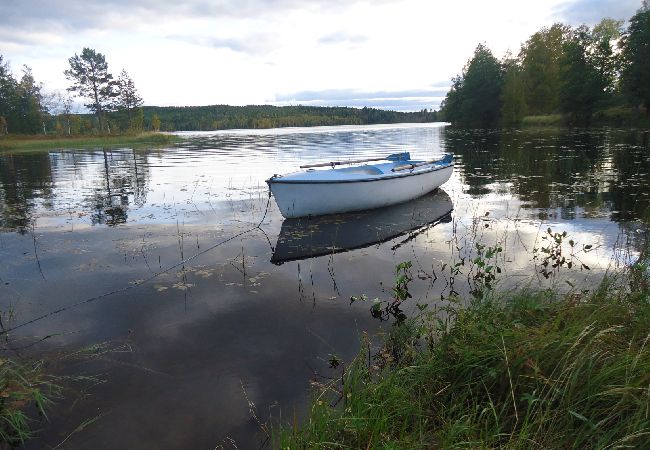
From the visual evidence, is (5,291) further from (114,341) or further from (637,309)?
(637,309)

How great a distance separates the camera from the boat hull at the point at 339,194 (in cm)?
1105

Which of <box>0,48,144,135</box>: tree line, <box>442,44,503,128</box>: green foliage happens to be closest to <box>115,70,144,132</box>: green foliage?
<box>0,48,144,135</box>: tree line

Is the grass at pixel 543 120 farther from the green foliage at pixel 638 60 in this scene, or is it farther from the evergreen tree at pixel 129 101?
the evergreen tree at pixel 129 101

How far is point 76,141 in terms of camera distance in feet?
179

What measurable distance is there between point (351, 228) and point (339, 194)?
1181 millimetres

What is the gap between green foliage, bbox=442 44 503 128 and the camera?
7744cm

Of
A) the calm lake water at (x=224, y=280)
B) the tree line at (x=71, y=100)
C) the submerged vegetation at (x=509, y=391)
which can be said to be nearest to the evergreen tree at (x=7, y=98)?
the tree line at (x=71, y=100)

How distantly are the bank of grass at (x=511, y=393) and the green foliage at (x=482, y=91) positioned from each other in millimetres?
Answer: 77726

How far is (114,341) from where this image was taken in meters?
5.45

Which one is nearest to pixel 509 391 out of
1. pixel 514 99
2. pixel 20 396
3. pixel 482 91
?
pixel 20 396

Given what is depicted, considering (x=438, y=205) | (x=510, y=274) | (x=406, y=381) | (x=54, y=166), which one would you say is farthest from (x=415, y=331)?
(x=54, y=166)

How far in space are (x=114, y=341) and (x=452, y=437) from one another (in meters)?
4.51

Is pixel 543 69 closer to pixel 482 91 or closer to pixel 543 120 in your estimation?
pixel 543 120

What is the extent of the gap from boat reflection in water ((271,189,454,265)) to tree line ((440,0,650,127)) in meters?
50.3
